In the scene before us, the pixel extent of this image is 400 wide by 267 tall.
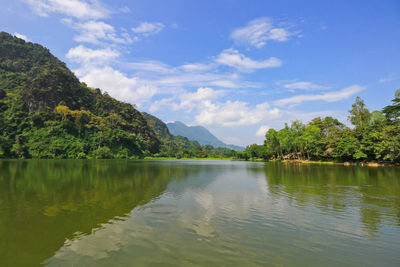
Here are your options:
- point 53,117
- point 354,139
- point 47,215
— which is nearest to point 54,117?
point 53,117

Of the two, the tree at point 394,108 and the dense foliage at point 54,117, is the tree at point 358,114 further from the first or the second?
the dense foliage at point 54,117

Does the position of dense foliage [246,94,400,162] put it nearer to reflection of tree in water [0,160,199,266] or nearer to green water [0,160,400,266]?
green water [0,160,400,266]

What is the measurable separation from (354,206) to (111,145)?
5320 inches

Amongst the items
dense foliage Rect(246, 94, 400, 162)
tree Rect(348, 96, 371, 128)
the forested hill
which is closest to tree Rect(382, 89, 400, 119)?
dense foliage Rect(246, 94, 400, 162)

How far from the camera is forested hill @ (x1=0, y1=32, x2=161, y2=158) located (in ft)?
355

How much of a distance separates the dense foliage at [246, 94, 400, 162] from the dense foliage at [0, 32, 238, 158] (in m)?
93.8

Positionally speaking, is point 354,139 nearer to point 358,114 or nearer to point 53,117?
point 358,114

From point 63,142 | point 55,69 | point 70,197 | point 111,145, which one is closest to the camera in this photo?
point 70,197

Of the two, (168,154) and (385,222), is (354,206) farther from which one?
(168,154)

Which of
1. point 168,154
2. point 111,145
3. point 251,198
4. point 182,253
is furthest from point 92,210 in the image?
point 168,154

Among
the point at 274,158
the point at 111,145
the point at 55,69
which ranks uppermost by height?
the point at 55,69

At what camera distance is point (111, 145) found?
438 feet

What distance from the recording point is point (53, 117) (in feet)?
407

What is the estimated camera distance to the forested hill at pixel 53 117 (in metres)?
108
